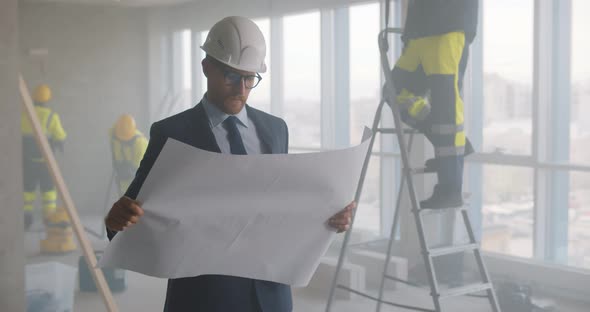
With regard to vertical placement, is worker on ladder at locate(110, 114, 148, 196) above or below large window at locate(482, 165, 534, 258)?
above

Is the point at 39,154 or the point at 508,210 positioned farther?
the point at 508,210

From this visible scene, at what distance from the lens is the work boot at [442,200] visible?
10.00 ft

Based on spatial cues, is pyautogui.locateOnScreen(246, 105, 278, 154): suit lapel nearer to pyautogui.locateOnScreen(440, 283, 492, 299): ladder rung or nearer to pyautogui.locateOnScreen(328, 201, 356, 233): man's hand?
pyautogui.locateOnScreen(328, 201, 356, 233): man's hand

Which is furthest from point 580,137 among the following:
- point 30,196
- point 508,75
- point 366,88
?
point 30,196

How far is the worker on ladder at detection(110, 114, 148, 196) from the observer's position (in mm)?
3768

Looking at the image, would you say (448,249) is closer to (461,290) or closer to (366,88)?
(461,290)

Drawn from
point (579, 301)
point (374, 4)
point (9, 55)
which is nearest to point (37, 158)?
point (9, 55)

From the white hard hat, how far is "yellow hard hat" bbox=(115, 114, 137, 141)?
246 cm

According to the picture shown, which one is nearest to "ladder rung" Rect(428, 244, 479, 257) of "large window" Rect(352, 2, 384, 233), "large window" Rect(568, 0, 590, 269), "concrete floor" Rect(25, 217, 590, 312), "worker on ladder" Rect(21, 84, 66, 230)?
"concrete floor" Rect(25, 217, 590, 312)

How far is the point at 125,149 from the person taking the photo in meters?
3.80

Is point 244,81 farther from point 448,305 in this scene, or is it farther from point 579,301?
point 579,301

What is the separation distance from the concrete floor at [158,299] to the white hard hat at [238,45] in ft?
8.01

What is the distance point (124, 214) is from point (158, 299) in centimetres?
276

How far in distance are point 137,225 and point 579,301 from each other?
3.24 m
